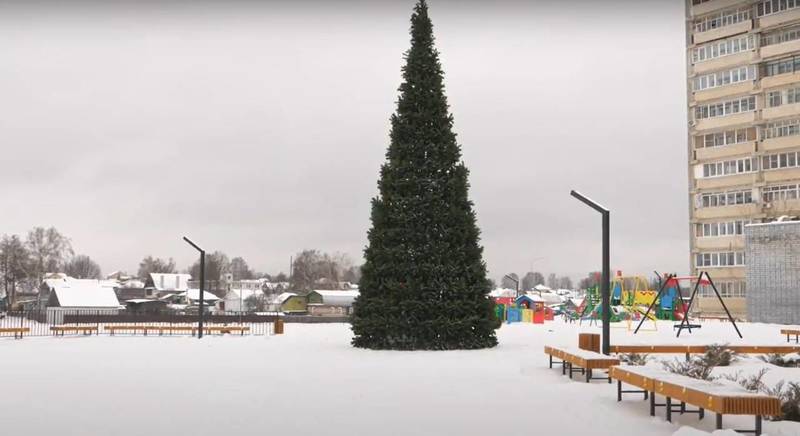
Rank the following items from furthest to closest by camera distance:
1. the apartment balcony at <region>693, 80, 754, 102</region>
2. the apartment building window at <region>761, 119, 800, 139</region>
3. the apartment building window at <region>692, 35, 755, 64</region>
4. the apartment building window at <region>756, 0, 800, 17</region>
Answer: the apartment building window at <region>692, 35, 755, 64</region> < the apartment balcony at <region>693, 80, 754, 102</region> < the apartment building window at <region>756, 0, 800, 17</region> < the apartment building window at <region>761, 119, 800, 139</region>

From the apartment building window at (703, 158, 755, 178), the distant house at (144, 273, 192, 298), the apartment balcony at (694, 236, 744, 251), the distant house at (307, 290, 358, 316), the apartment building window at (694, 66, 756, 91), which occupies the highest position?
the apartment building window at (694, 66, 756, 91)

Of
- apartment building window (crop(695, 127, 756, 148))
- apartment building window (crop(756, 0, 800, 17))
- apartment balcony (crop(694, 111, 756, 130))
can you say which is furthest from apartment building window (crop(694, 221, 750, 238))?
apartment building window (crop(756, 0, 800, 17))

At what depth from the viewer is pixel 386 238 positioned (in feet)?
79.5

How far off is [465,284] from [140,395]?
12.2 metres

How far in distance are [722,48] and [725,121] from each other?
613cm

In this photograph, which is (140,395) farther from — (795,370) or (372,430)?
(795,370)

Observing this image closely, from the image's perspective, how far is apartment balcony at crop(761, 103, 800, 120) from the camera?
59547mm

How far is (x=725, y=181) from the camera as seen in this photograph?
206ft

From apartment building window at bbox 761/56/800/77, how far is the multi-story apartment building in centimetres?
7

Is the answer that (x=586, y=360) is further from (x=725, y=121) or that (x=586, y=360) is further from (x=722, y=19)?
(x=722, y=19)

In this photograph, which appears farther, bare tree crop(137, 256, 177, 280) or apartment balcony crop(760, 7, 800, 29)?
bare tree crop(137, 256, 177, 280)

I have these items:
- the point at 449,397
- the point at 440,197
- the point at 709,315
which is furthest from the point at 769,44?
the point at 449,397

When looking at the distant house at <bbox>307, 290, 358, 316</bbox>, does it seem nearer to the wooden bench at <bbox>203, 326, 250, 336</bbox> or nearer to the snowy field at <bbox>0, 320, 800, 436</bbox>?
the wooden bench at <bbox>203, 326, 250, 336</bbox>

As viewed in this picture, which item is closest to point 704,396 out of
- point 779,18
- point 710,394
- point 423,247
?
point 710,394
